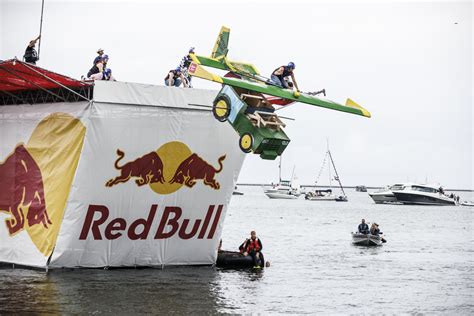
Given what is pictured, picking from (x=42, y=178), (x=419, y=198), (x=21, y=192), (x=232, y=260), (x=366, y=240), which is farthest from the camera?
(x=419, y=198)

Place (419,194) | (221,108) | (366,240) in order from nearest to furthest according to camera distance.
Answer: (221,108), (366,240), (419,194)

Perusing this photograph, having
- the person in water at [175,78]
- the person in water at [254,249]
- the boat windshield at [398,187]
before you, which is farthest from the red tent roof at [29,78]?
the boat windshield at [398,187]

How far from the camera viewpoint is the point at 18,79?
26375 mm

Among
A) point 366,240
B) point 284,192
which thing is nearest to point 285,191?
point 284,192

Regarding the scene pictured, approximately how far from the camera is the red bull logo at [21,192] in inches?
1093

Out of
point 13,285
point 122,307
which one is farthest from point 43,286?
point 122,307

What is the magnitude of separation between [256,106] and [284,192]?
148148 mm

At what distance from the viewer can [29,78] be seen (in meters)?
26.1

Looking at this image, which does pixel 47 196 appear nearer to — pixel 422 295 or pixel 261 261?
pixel 261 261

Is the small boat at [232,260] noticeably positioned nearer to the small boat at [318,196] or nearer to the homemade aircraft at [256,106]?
the homemade aircraft at [256,106]

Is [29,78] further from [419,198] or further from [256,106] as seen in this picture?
[419,198]

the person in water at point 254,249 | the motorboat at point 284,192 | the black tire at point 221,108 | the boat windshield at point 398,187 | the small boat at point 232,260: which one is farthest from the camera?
the motorboat at point 284,192

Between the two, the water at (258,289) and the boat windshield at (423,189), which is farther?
the boat windshield at (423,189)

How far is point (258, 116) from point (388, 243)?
38.9 meters
